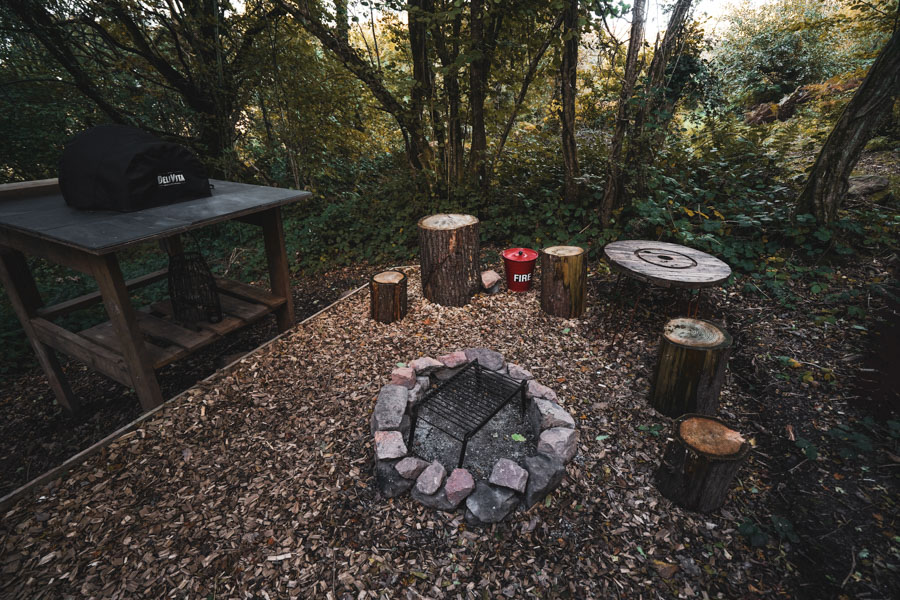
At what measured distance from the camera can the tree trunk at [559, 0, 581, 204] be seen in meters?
4.41

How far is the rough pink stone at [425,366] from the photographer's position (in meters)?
3.10

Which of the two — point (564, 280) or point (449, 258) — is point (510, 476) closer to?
point (564, 280)

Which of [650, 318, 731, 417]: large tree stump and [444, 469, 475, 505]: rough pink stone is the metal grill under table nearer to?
[444, 469, 475, 505]: rough pink stone

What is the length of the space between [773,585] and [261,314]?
3.81 m

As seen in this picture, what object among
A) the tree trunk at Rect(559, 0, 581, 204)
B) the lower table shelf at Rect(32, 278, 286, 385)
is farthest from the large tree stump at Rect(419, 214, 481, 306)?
the tree trunk at Rect(559, 0, 581, 204)

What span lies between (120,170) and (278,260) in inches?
50.7

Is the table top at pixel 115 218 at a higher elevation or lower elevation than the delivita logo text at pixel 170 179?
lower

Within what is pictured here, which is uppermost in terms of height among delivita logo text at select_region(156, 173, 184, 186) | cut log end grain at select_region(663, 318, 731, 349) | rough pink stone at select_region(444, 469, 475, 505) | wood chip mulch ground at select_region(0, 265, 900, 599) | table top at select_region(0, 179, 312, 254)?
delivita logo text at select_region(156, 173, 184, 186)

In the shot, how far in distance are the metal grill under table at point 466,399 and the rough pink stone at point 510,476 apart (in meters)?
0.33

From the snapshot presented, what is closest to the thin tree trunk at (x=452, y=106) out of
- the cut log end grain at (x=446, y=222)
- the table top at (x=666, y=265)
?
the cut log end grain at (x=446, y=222)

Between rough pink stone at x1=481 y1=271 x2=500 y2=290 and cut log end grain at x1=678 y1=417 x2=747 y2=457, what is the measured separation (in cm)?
256

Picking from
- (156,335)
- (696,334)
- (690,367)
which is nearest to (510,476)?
(690,367)

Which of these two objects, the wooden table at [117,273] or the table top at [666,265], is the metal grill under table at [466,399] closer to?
the table top at [666,265]

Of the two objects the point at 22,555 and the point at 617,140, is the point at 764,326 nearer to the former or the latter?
the point at 617,140
